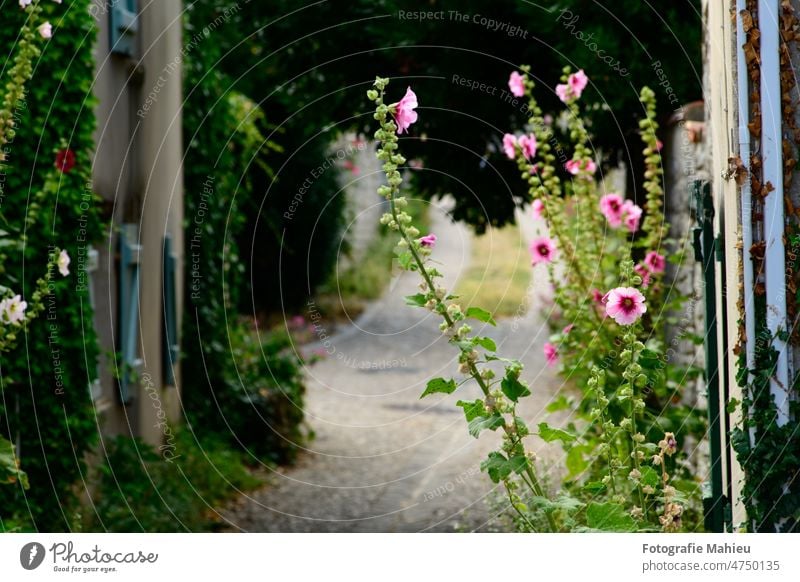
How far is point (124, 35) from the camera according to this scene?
5.71 m

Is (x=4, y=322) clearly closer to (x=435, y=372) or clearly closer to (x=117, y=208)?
(x=117, y=208)

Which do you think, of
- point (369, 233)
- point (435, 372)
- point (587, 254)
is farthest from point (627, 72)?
point (369, 233)

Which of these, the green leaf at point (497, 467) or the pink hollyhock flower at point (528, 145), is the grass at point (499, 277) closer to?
the pink hollyhock flower at point (528, 145)

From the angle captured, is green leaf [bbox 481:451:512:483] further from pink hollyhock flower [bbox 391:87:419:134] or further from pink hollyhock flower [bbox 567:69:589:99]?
pink hollyhock flower [bbox 567:69:589:99]

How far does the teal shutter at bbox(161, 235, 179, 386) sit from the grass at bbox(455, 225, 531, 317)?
19.1 feet

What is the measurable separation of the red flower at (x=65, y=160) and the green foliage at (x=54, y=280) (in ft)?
0.09

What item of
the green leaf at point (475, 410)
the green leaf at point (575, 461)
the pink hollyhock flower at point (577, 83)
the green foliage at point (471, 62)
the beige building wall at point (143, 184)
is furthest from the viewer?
the beige building wall at point (143, 184)

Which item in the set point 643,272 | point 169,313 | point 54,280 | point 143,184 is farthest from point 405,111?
point 169,313

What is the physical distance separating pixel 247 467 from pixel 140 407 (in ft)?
4.17

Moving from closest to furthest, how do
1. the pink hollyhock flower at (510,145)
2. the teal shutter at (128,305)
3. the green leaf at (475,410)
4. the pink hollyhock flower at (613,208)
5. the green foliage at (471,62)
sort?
the green leaf at (475,410), the pink hollyhock flower at (510,145), the pink hollyhock flower at (613,208), the green foliage at (471,62), the teal shutter at (128,305)

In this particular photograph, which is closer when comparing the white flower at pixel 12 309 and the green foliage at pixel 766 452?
the green foliage at pixel 766 452

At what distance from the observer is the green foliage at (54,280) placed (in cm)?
413

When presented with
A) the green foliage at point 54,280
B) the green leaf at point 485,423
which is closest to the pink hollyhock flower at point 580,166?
the green leaf at point 485,423

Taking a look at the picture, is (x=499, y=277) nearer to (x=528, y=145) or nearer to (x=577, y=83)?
(x=528, y=145)
